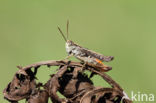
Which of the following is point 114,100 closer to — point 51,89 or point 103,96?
point 103,96

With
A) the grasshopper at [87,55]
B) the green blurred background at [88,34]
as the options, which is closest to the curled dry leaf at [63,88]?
the grasshopper at [87,55]

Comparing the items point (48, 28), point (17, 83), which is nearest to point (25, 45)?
point (48, 28)

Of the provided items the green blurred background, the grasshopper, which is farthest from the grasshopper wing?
the green blurred background

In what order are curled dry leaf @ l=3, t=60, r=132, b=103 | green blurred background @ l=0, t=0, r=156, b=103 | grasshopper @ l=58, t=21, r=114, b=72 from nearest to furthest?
curled dry leaf @ l=3, t=60, r=132, b=103 → grasshopper @ l=58, t=21, r=114, b=72 → green blurred background @ l=0, t=0, r=156, b=103

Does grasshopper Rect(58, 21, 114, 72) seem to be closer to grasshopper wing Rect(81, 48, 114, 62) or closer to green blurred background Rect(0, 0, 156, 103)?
grasshopper wing Rect(81, 48, 114, 62)

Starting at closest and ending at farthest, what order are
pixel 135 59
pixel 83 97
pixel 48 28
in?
pixel 83 97 → pixel 135 59 → pixel 48 28

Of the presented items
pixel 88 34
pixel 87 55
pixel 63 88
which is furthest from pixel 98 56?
pixel 88 34

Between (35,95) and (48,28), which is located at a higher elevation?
(35,95)

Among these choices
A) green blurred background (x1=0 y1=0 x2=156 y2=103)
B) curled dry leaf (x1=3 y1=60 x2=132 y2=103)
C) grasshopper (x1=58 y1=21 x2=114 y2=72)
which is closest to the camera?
curled dry leaf (x1=3 y1=60 x2=132 y2=103)

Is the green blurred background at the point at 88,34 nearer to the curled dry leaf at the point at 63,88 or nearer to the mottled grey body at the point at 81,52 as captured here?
the mottled grey body at the point at 81,52
